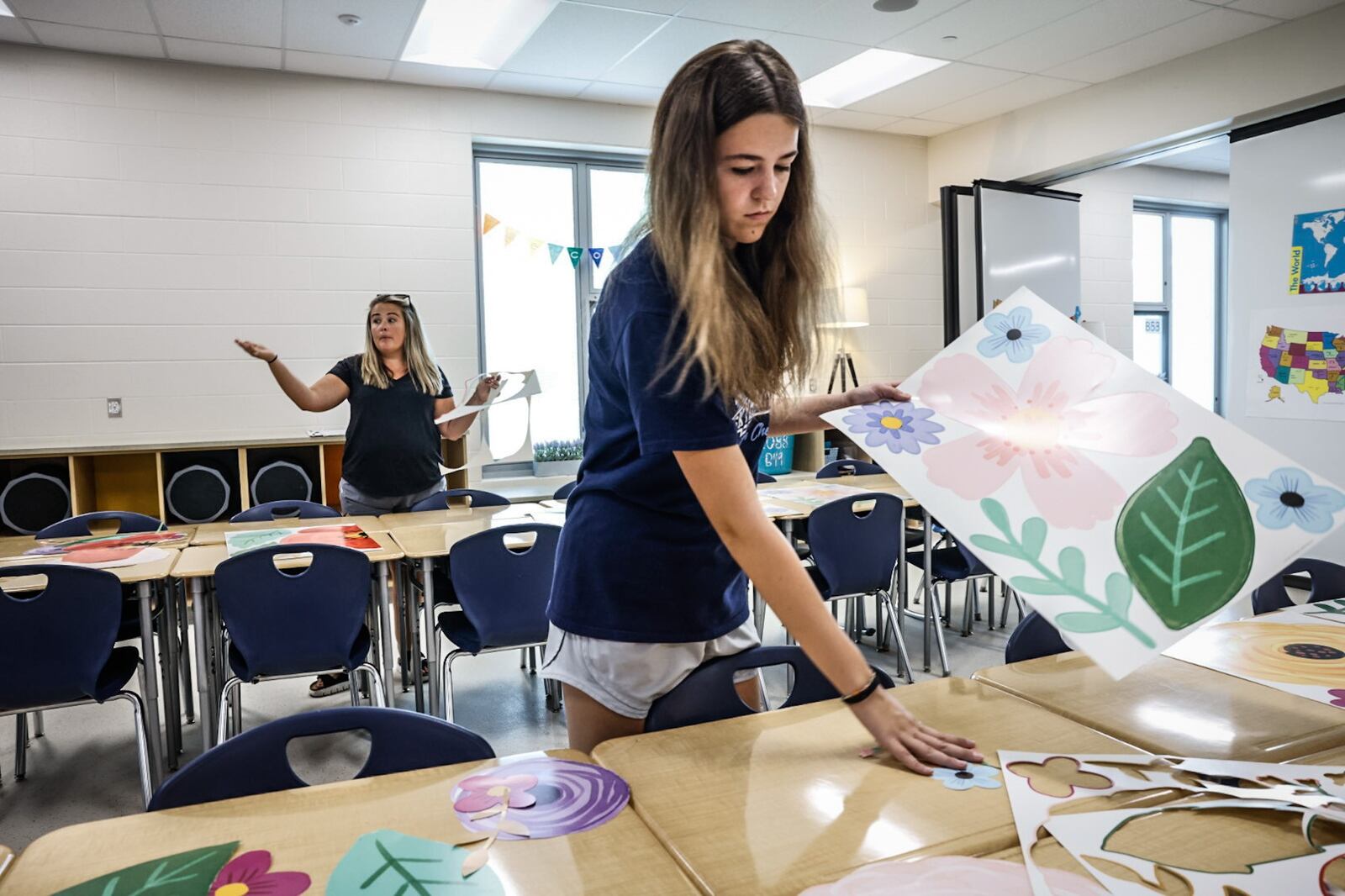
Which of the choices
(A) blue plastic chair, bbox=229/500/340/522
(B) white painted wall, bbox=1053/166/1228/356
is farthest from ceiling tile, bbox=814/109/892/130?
(A) blue plastic chair, bbox=229/500/340/522

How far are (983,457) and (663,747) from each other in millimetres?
541

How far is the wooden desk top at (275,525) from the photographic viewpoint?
319cm

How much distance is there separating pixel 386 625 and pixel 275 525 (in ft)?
2.49

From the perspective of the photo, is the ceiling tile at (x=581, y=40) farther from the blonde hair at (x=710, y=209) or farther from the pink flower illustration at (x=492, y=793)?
the pink flower illustration at (x=492, y=793)

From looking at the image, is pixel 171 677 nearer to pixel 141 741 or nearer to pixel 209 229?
pixel 141 741

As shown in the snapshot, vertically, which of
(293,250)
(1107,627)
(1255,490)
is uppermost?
(293,250)

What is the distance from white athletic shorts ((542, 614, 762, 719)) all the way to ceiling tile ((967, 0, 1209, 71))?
4840 mm

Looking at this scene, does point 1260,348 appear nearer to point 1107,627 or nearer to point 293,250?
point 1107,627

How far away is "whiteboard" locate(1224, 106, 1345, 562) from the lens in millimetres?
4957

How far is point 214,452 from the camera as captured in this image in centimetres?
511

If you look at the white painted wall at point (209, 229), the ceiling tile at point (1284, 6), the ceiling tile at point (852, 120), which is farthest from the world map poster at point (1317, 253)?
the white painted wall at point (209, 229)

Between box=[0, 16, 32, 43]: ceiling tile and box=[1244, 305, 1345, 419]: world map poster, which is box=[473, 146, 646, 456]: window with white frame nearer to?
box=[0, 16, 32, 43]: ceiling tile

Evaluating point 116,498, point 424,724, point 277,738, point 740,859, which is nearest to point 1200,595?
point 740,859

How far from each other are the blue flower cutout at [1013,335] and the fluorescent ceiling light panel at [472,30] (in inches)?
159
